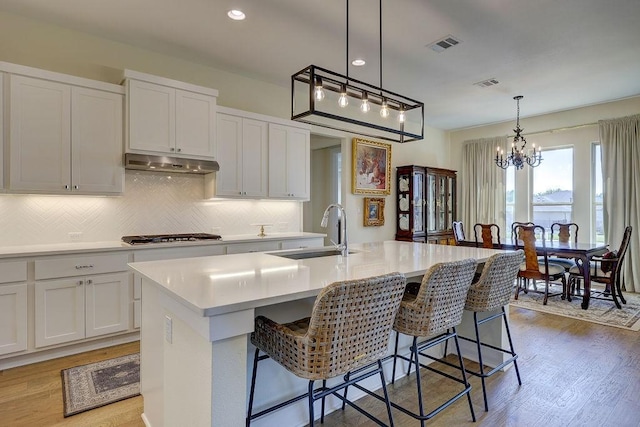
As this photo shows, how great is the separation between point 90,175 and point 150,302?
6.26ft

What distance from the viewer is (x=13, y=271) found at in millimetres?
2748

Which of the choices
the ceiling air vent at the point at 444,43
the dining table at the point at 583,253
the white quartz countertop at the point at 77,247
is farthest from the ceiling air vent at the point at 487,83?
the white quartz countertop at the point at 77,247

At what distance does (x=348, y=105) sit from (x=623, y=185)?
444 cm

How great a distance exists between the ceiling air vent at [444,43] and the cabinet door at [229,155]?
2294 mm

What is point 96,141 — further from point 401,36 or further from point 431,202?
point 431,202

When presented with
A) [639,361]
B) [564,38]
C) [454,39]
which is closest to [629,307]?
[639,361]

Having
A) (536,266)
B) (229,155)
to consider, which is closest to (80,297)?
(229,155)

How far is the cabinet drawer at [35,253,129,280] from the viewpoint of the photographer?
2.87 m

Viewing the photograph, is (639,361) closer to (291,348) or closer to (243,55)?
(291,348)

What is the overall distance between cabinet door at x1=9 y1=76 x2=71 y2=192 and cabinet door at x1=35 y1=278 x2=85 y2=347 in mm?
840

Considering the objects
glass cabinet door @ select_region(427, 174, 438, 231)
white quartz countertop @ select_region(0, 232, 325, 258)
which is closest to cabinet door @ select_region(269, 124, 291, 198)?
white quartz countertop @ select_region(0, 232, 325, 258)

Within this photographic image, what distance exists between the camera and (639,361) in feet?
9.78

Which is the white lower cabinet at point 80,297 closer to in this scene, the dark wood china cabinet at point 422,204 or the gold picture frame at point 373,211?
the gold picture frame at point 373,211

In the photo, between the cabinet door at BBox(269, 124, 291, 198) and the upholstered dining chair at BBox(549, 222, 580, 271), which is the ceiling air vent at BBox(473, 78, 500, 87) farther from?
the cabinet door at BBox(269, 124, 291, 198)
